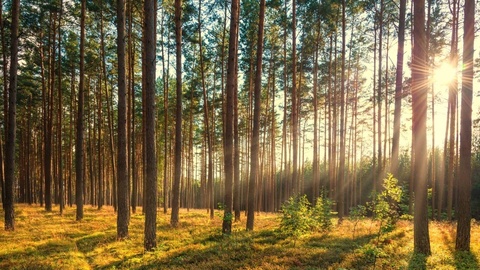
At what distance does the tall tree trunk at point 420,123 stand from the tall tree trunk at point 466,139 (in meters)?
1.68

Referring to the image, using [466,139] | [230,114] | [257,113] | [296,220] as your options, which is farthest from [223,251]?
[466,139]

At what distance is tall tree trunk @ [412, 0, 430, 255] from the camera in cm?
832

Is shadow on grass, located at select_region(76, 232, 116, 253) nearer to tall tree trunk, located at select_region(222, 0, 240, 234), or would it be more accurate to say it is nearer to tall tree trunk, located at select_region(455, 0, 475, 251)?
tall tree trunk, located at select_region(222, 0, 240, 234)

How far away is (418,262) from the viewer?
769cm

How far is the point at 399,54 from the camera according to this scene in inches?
549

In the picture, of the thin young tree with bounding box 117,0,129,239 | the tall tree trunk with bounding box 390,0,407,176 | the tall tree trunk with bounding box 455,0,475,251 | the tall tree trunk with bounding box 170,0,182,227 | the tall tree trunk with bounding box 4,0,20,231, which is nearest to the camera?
the tall tree trunk with bounding box 455,0,475,251

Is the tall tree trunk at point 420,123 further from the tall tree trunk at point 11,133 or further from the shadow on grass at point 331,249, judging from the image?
the tall tree trunk at point 11,133

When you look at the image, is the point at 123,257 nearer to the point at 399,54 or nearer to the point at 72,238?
the point at 72,238

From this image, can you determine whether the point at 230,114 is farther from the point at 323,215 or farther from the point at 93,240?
the point at 93,240

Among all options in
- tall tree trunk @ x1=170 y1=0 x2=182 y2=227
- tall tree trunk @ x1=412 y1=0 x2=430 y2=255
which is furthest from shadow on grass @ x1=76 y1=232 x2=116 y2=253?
tall tree trunk @ x1=412 y1=0 x2=430 y2=255

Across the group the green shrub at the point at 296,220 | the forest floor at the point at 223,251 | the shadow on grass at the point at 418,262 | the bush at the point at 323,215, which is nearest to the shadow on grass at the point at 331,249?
the forest floor at the point at 223,251

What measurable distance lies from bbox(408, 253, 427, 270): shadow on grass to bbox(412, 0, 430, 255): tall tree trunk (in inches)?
14.2

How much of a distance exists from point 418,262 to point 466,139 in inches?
168

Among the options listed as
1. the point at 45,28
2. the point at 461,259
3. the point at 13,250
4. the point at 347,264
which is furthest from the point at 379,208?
the point at 45,28
